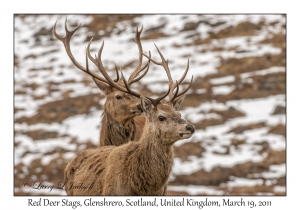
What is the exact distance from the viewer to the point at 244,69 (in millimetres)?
44062

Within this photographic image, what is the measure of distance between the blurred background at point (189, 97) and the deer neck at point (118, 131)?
2.30 meters

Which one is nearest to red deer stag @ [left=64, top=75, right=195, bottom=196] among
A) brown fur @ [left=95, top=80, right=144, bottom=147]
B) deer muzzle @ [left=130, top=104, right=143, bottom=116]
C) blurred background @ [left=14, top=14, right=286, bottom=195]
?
deer muzzle @ [left=130, top=104, right=143, bottom=116]

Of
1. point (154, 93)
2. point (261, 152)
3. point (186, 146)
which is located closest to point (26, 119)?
point (154, 93)

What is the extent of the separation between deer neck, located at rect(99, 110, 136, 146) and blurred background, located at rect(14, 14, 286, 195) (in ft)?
7.54

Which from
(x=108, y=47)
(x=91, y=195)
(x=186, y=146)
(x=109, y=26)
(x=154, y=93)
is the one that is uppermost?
(x=109, y=26)

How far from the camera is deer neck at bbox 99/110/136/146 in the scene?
12305 mm

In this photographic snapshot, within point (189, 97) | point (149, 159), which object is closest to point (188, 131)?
point (149, 159)

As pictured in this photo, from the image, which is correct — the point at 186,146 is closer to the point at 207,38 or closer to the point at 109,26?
the point at 207,38

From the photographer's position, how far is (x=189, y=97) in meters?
39.0

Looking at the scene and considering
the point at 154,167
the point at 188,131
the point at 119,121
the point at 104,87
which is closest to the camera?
the point at 188,131

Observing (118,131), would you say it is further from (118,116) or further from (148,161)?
(148,161)

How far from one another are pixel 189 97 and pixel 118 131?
26.8 metres

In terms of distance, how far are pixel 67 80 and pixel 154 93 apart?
33.0 feet

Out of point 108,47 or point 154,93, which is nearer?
point 154,93
